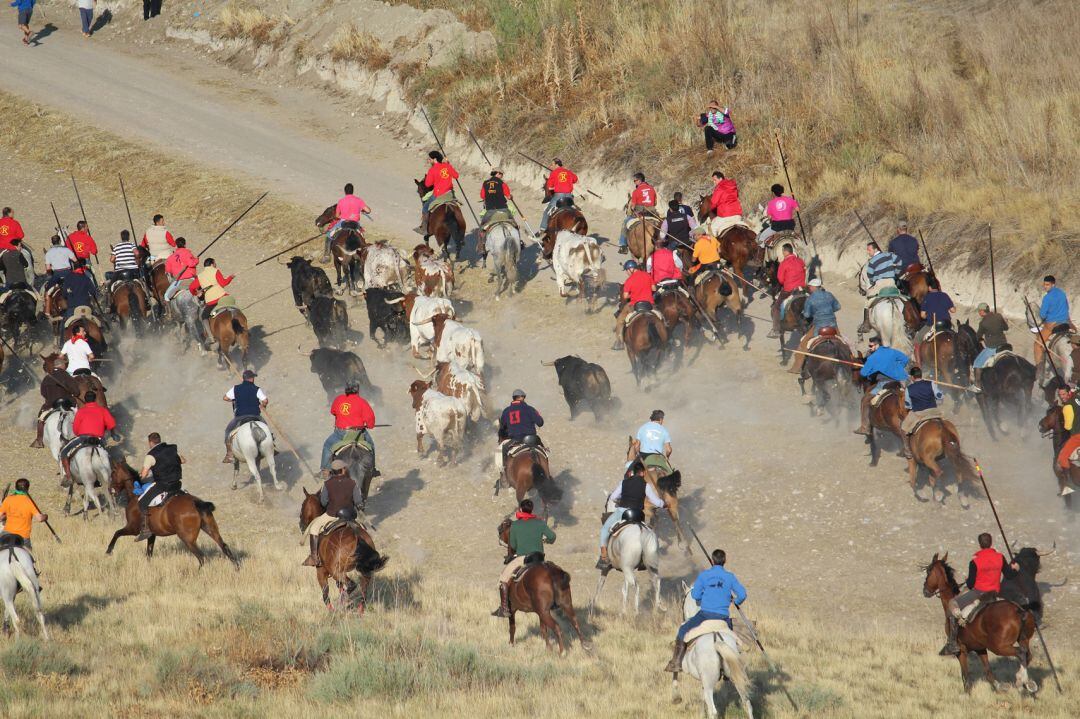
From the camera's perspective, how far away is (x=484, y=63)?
34.9 metres

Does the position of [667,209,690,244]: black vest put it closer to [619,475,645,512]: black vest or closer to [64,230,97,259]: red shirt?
[619,475,645,512]: black vest

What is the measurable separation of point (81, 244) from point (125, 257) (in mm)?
1676

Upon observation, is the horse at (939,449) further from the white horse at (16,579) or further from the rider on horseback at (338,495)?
the white horse at (16,579)

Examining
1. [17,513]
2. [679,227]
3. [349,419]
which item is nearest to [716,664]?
[17,513]

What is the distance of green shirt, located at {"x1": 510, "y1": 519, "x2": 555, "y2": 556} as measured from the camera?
1485 centimetres

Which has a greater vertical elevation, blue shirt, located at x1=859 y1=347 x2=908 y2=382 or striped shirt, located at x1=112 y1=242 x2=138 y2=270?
striped shirt, located at x1=112 y1=242 x2=138 y2=270

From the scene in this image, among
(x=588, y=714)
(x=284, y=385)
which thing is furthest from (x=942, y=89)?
(x=588, y=714)

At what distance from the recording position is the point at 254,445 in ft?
64.8

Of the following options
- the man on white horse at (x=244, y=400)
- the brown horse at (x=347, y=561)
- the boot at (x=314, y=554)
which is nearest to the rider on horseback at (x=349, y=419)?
the man on white horse at (x=244, y=400)

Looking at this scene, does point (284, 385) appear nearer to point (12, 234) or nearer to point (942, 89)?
point (12, 234)

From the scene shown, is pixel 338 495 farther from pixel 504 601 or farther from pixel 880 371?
pixel 880 371

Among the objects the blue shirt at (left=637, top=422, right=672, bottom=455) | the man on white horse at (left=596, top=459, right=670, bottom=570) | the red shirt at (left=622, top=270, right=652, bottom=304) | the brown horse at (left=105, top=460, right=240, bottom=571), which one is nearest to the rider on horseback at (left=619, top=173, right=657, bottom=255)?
the red shirt at (left=622, top=270, right=652, bottom=304)

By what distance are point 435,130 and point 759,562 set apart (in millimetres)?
19563

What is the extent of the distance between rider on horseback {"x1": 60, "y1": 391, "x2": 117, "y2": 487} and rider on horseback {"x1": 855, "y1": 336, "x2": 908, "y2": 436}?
11.3 m
